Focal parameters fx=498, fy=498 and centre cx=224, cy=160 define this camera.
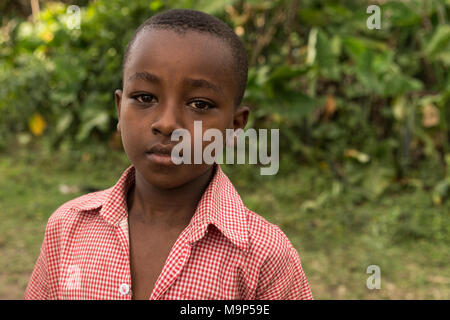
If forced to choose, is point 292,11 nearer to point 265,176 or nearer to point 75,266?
point 265,176

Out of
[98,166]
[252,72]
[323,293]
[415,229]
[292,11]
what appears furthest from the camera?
[98,166]

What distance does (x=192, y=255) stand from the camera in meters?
1.14

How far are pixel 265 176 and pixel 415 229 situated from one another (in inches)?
54.1

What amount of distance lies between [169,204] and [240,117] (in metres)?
0.29

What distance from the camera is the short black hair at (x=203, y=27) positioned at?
1118 millimetres

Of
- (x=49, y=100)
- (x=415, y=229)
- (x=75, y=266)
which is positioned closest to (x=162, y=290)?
(x=75, y=266)

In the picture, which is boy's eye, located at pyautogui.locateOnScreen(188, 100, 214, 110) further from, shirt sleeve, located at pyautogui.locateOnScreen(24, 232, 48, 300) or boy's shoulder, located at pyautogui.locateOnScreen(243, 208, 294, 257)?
shirt sleeve, located at pyautogui.locateOnScreen(24, 232, 48, 300)

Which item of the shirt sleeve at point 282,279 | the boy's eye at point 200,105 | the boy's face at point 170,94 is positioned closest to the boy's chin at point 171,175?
the boy's face at point 170,94

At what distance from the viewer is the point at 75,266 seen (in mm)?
1210

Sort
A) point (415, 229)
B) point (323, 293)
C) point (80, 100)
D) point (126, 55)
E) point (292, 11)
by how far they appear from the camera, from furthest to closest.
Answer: point (80, 100)
point (292, 11)
point (415, 229)
point (323, 293)
point (126, 55)

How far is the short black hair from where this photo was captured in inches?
44.0

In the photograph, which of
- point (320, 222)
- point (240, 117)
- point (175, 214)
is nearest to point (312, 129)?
point (320, 222)

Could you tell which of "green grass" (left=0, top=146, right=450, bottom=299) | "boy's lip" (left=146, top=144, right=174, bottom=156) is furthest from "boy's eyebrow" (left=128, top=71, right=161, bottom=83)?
"green grass" (left=0, top=146, right=450, bottom=299)

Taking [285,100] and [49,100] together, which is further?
[49,100]
